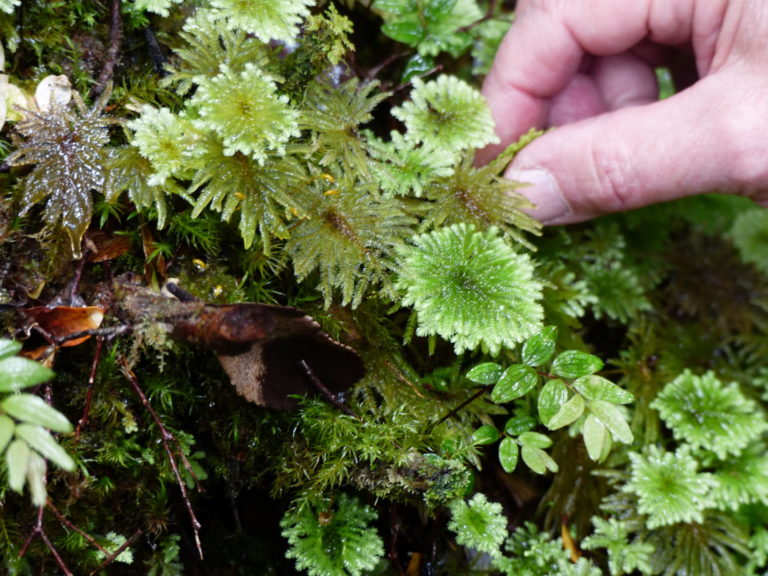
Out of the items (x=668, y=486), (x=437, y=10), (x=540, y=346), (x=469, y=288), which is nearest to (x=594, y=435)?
(x=540, y=346)

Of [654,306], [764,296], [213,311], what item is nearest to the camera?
[213,311]

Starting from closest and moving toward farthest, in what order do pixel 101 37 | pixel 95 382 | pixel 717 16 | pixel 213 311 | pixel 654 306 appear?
pixel 213 311
pixel 95 382
pixel 101 37
pixel 717 16
pixel 654 306

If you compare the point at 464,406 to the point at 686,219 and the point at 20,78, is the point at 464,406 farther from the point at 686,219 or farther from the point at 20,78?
the point at 686,219

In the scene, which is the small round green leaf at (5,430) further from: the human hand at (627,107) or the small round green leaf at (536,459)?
the human hand at (627,107)

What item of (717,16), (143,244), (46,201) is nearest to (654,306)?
(717,16)

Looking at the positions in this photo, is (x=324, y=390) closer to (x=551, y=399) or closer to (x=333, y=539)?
(x=333, y=539)

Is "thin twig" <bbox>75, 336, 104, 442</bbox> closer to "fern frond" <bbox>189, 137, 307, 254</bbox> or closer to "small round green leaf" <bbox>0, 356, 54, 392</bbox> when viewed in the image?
"small round green leaf" <bbox>0, 356, 54, 392</bbox>

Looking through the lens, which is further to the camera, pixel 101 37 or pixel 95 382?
pixel 101 37
